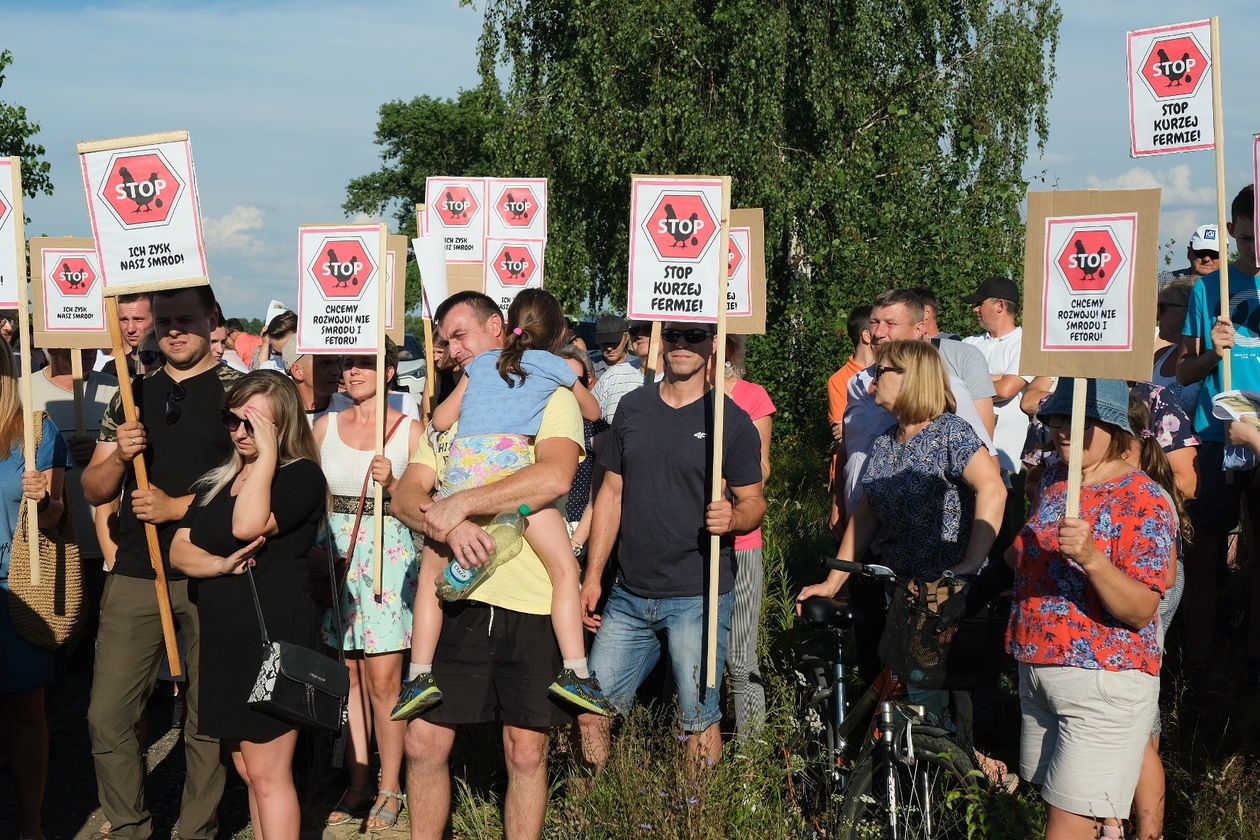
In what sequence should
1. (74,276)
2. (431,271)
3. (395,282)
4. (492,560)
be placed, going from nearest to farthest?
(492,560), (431,271), (74,276), (395,282)

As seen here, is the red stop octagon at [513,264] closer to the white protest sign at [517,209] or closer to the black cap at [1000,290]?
the white protest sign at [517,209]

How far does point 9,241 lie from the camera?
225 inches

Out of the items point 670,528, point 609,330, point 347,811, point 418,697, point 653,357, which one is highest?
point 609,330

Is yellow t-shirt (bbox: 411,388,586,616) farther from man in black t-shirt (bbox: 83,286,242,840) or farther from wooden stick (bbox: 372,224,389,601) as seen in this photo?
man in black t-shirt (bbox: 83,286,242,840)

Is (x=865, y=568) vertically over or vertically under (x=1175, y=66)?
under

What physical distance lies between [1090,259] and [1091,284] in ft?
0.25

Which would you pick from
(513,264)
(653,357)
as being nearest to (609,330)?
(513,264)

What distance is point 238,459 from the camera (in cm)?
475

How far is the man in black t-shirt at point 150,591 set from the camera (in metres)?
5.23

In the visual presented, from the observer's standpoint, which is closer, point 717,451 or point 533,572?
point 533,572

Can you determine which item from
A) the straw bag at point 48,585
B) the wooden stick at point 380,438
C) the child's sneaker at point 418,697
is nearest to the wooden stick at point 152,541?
the straw bag at point 48,585

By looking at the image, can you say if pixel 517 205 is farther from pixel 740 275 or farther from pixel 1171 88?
pixel 1171 88

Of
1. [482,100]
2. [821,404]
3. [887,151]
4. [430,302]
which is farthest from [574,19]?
[430,302]

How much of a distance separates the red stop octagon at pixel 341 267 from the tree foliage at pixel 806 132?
414 inches
